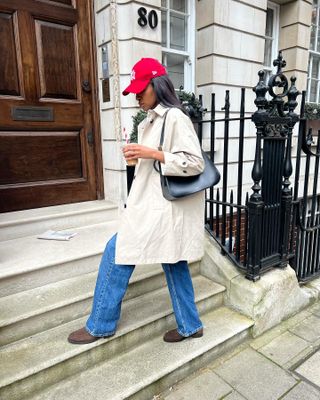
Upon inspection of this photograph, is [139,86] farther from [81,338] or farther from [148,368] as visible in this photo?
[148,368]

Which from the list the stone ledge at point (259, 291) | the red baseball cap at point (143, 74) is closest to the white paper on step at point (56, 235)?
the stone ledge at point (259, 291)

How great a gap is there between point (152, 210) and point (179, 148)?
0.40 meters

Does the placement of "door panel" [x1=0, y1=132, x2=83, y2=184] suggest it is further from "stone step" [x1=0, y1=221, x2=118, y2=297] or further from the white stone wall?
"stone step" [x1=0, y1=221, x2=118, y2=297]

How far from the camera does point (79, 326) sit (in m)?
2.12

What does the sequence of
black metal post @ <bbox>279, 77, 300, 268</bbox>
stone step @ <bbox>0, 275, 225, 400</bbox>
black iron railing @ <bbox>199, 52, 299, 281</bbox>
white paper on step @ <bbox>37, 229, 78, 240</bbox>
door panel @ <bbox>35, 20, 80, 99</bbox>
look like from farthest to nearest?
door panel @ <bbox>35, 20, 80, 99</bbox> < white paper on step @ <bbox>37, 229, 78, 240</bbox> < black metal post @ <bbox>279, 77, 300, 268</bbox> < black iron railing @ <bbox>199, 52, 299, 281</bbox> < stone step @ <bbox>0, 275, 225, 400</bbox>

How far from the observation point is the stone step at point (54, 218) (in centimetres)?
293

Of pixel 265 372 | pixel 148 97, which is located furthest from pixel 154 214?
pixel 265 372

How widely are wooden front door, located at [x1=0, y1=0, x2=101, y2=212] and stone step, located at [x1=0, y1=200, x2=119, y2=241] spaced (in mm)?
150

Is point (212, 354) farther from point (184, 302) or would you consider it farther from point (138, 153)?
point (138, 153)

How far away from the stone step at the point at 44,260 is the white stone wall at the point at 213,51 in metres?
0.98

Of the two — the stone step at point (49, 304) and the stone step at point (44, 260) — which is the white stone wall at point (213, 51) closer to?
the stone step at point (44, 260)

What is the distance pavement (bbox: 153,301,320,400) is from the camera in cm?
196

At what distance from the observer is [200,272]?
2.96 meters

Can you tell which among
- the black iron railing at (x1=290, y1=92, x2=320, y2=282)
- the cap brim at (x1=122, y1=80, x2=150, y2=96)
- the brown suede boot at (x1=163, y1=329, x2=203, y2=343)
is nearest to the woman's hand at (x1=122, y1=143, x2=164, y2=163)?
the cap brim at (x1=122, y1=80, x2=150, y2=96)
